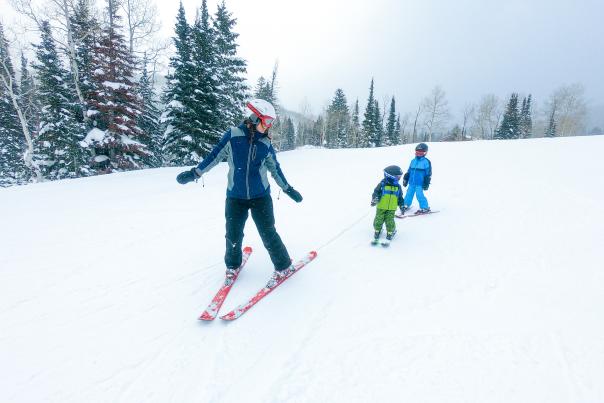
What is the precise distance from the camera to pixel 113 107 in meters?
18.0

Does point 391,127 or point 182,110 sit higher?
point 391,127

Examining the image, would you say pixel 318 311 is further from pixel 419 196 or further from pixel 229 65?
pixel 229 65

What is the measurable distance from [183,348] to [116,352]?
1.90 ft

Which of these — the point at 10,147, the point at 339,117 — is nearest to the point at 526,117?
the point at 339,117

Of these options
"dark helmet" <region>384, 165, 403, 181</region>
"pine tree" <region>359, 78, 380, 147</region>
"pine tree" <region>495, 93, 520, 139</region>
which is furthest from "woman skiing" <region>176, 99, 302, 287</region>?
"pine tree" <region>495, 93, 520, 139</region>

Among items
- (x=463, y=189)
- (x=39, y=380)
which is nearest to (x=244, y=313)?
Result: (x=39, y=380)

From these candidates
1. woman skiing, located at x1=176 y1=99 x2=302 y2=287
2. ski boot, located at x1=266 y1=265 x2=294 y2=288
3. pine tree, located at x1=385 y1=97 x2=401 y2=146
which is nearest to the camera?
woman skiing, located at x1=176 y1=99 x2=302 y2=287

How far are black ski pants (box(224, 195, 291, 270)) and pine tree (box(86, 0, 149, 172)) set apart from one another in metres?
18.9

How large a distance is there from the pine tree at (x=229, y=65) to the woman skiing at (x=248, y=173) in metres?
19.5

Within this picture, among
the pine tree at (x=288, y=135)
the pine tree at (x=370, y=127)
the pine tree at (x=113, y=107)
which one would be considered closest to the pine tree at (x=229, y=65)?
the pine tree at (x=113, y=107)

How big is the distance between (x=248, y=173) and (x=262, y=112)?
2.33 ft

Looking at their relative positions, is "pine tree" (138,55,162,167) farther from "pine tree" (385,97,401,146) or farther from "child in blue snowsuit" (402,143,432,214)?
"pine tree" (385,97,401,146)

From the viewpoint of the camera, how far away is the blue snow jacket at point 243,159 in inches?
128

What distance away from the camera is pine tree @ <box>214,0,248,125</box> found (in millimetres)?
22000
